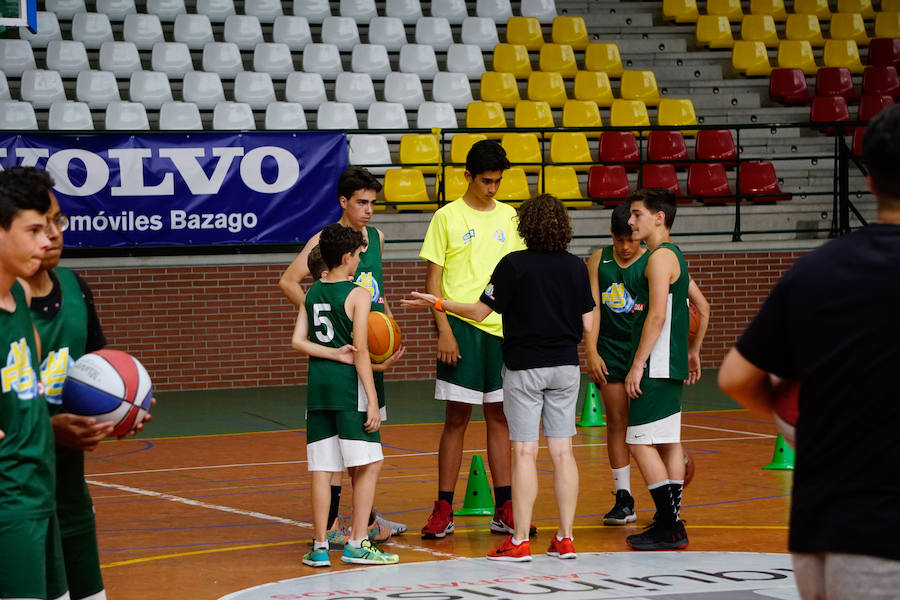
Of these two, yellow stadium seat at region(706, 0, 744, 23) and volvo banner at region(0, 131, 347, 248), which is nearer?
volvo banner at region(0, 131, 347, 248)

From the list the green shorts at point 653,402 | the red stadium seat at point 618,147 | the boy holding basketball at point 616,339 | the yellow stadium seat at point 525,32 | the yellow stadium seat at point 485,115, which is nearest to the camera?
the green shorts at point 653,402

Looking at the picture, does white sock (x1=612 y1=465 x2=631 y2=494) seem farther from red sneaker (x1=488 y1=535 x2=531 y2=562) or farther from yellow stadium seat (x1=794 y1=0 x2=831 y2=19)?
yellow stadium seat (x1=794 y1=0 x2=831 y2=19)

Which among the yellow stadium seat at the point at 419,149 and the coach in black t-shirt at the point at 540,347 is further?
the yellow stadium seat at the point at 419,149

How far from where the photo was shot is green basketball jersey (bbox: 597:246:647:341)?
7.99 metres

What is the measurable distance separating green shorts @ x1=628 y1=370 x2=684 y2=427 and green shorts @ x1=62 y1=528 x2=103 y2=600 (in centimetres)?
368

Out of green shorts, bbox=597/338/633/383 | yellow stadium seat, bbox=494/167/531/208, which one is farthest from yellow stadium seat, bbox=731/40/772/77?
green shorts, bbox=597/338/633/383

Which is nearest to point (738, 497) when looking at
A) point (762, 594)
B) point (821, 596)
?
point (762, 594)

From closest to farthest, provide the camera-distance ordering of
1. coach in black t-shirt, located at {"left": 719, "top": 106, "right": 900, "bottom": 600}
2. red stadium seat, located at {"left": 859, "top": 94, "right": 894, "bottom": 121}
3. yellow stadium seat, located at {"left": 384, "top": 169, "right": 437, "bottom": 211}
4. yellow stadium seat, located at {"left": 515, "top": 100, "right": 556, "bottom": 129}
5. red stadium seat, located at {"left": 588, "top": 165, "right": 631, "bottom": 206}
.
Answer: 1. coach in black t-shirt, located at {"left": 719, "top": 106, "right": 900, "bottom": 600}
2. yellow stadium seat, located at {"left": 384, "top": 169, "right": 437, "bottom": 211}
3. red stadium seat, located at {"left": 588, "top": 165, "right": 631, "bottom": 206}
4. yellow stadium seat, located at {"left": 515, "top": 100, "right": 556, "bottom": 129}
5. red stadium seat, located at {"left": 859, "top": 94, "right": 894, "bottom": 121}

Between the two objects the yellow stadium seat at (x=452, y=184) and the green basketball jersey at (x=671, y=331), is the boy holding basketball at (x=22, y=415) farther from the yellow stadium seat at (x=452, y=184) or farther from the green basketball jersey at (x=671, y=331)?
A: the yellow stadium seat at (x=452, y=184)

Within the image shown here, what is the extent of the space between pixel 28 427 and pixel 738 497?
596 centimetres

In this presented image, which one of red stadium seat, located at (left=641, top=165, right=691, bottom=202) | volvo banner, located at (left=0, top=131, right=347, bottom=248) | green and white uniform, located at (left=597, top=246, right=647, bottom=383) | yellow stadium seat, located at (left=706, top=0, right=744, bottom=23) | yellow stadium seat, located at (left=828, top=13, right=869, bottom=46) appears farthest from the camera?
yellow stadium seat, located at (left=828, top=13, right=869, bottom=46)

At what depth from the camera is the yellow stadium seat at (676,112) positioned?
18.0m

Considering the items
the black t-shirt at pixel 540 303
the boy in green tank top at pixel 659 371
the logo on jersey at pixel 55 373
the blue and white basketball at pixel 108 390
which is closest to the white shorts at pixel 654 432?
the boy in green tank top at pixel 659 371

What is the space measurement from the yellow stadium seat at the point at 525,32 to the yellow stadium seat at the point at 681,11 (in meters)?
2.29
